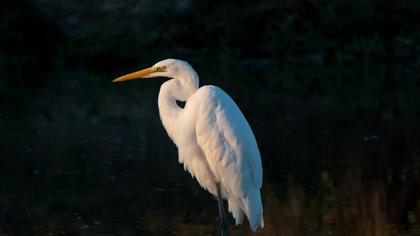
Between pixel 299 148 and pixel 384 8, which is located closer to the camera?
pixel 299 148

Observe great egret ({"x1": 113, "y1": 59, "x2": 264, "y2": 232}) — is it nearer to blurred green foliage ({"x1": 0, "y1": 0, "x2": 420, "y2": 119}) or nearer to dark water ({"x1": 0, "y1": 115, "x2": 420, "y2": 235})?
dark water ({"x1": 0, "y1": 115, "x2": 420, "y2": 235})

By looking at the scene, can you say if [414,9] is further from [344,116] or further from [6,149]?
[6,149]

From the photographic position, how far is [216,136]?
615cm

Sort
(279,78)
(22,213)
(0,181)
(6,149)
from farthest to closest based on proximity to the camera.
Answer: (279,78), (6,149), (0,181), (22,213)

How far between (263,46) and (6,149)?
39.1ft

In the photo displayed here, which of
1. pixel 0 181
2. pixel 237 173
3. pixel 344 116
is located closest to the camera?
pixel 237 173

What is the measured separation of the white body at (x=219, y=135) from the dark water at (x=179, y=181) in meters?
0.60

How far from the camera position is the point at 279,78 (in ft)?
57.4

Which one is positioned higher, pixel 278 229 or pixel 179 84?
pixel 179 84

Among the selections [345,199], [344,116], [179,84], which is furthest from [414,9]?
[179,84]

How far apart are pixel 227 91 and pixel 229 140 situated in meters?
9.08

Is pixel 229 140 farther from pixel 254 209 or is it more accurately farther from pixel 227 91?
pixel 227 91

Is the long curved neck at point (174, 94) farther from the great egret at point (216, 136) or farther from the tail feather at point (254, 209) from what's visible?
the tail feather at point (254, 209)

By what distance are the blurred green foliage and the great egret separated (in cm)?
1219
